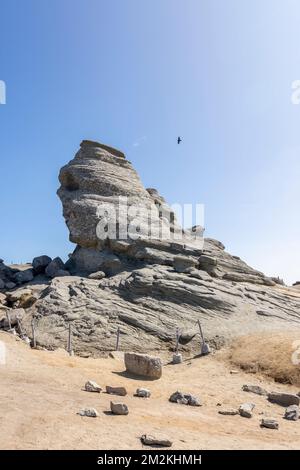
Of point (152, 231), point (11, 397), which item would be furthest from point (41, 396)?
point (152, 231)

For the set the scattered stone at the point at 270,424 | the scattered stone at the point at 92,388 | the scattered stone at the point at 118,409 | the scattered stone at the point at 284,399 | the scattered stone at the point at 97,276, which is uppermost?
the scattered stone at the point at 97,276

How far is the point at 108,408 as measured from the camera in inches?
511

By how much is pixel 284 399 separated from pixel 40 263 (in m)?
29.6

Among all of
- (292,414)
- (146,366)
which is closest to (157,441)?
(292,414)

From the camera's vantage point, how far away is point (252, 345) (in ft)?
83.0

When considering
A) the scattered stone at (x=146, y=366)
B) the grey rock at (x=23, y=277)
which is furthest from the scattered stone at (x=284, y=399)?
the grey rock at (x=23, y=277)

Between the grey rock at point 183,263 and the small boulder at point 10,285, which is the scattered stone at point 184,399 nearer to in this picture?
the grey rock at point 183,263

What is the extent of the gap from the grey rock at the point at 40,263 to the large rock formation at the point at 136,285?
2653 millimetres

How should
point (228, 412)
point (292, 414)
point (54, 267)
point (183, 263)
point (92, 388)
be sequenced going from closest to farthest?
point (228, 412)
point (292, 414)
point (92, 388)
point (183, 263)
point (54, 267)

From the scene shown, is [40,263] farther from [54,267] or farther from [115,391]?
[115,391]

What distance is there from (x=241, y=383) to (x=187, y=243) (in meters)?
19.8

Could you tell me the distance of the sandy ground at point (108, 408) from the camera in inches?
387

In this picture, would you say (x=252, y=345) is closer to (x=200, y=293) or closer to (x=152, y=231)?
(x=200, y=293)

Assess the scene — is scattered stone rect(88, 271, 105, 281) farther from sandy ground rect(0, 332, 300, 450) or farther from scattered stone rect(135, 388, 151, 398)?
scattered stone rect(135, 388, 151, 398)
